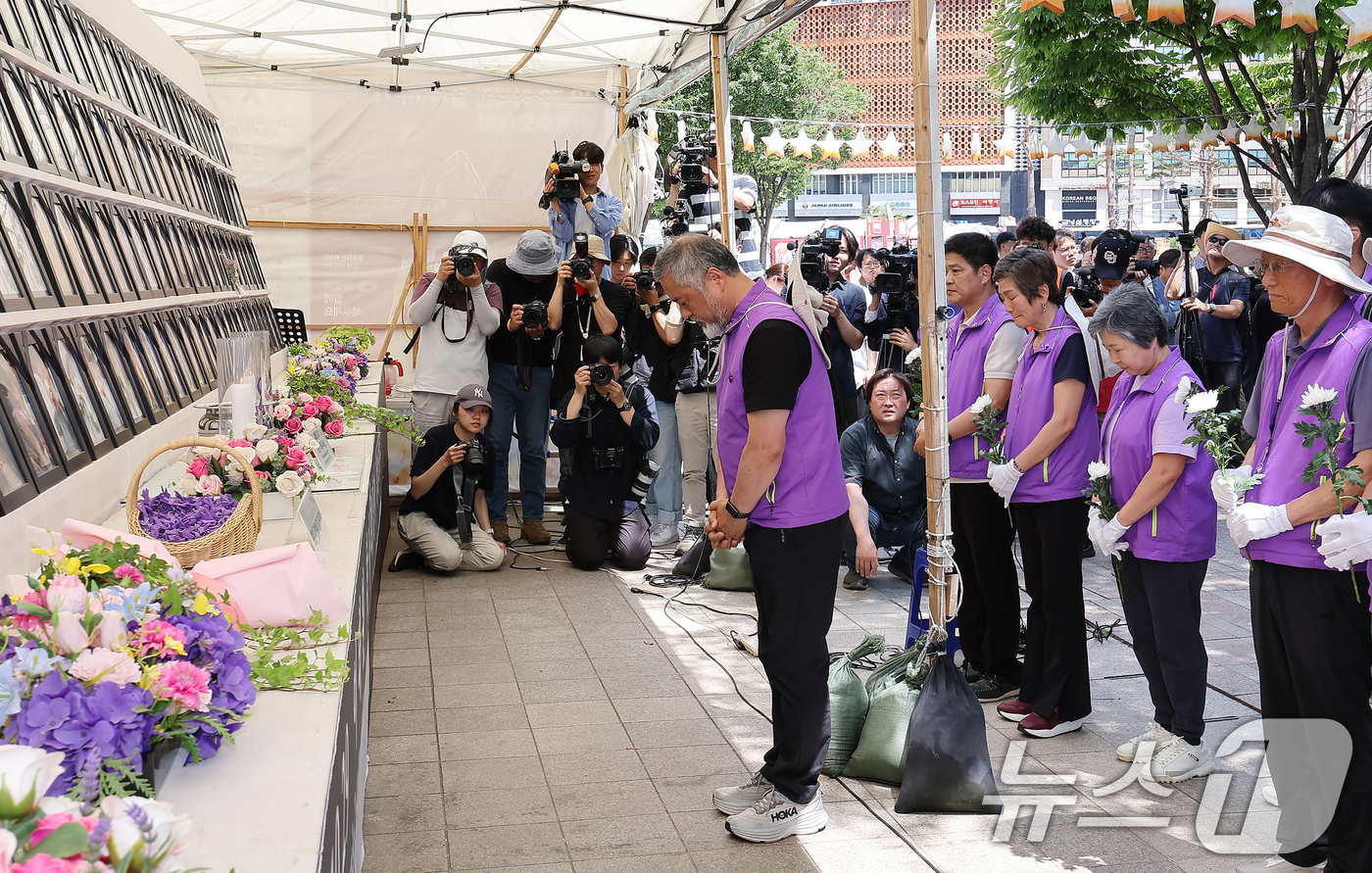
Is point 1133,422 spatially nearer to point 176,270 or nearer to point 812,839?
point 812,839

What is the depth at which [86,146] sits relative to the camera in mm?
3352

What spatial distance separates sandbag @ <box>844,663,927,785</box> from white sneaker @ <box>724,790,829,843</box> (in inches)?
12.4

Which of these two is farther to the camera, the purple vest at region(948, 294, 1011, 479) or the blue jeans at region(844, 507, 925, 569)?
the blue jeans at region(844, 507, 925, 569)

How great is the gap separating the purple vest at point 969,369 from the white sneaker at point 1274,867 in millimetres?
1582

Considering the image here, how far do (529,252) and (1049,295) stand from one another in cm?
360

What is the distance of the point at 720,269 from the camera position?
3.09 metres

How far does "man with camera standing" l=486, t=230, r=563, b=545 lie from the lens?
669cm

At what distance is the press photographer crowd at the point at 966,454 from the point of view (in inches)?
106

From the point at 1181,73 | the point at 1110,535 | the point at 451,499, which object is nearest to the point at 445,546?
the point at 451,499

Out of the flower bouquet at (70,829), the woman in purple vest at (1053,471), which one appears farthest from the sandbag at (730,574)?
the flower bouquet at (70,829)

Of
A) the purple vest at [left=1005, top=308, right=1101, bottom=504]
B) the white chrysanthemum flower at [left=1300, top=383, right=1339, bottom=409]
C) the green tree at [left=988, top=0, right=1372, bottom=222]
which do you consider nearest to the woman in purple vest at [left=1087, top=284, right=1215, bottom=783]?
the purple vest at [left=1005, top=308, right=1101, bottom=504]

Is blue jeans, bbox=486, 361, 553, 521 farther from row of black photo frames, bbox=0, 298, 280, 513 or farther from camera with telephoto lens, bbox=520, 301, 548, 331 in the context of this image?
row of black photo frames, bbox=0, 298, 280, 513

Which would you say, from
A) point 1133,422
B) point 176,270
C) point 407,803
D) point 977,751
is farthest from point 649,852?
point 176,270

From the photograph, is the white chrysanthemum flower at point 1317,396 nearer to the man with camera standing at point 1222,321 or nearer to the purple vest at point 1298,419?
the purple vest at point 1298,419
